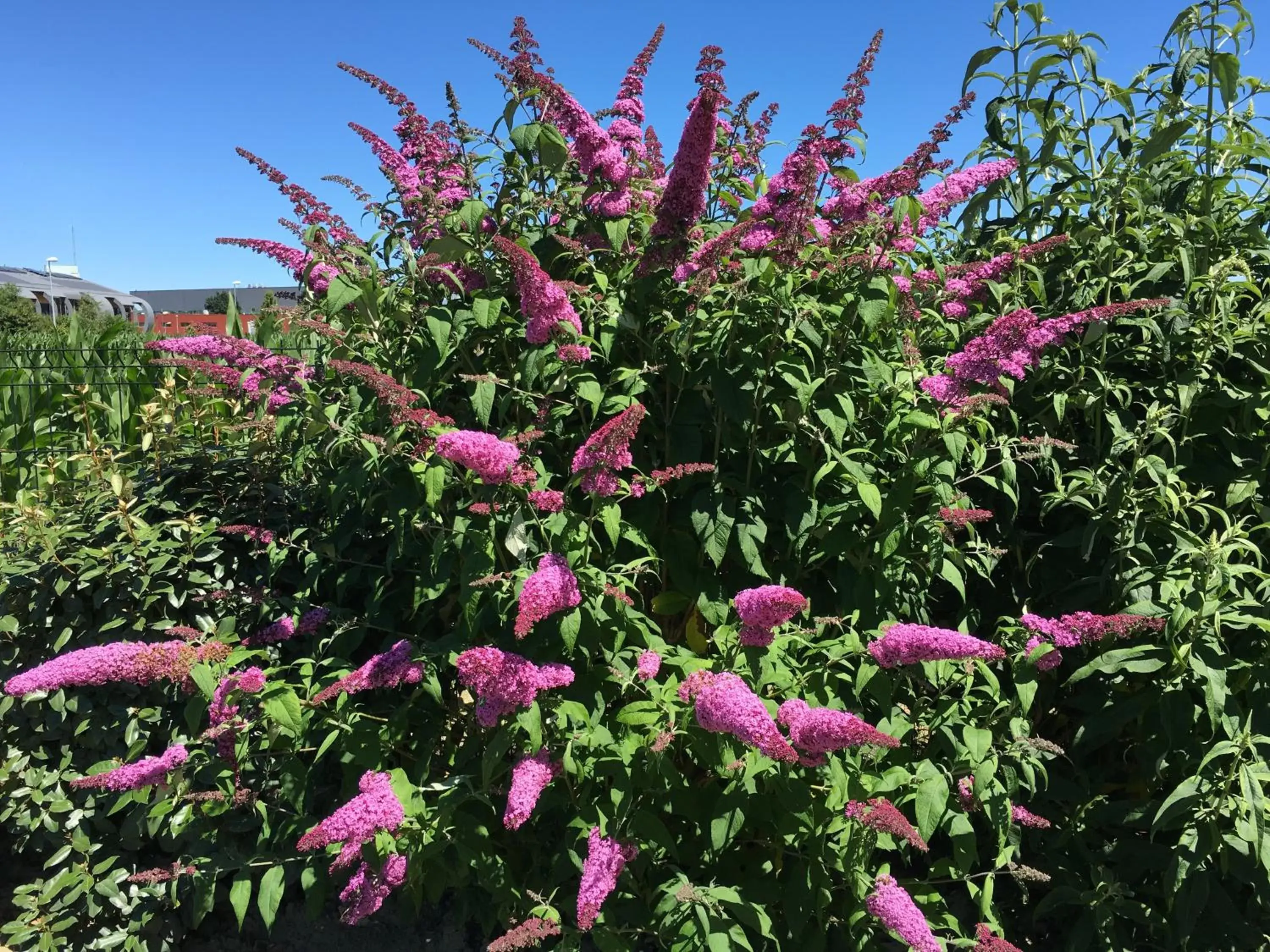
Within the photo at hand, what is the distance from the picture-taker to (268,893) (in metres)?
2.35

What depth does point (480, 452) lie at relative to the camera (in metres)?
2.04

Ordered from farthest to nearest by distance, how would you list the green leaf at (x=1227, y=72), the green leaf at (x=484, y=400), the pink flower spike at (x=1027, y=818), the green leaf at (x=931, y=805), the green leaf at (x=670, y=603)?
1. the green leaf at (x=1227, y=72)
2. the green leaf at (x=670, y=603)
3. the green leaf at (x=484, y=400)
4. the pink flower spike at (x=1027, y=818)
5. the green leaf at (x=931, y=805)

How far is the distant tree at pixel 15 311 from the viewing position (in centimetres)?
2877

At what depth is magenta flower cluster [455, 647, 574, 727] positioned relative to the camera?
6.58 ft

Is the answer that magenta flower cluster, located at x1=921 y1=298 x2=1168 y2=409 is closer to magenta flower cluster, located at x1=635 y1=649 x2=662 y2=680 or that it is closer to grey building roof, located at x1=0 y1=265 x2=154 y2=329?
magenta flower cluster, located at x1=635 y1=649 x2=662 y2=680

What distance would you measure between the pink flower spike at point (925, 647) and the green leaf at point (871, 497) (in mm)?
414

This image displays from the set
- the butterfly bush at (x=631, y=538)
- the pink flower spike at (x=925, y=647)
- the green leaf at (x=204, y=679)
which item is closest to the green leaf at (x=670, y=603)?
the butterfly bush at (x=631, y=538)

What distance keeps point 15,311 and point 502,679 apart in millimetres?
37846

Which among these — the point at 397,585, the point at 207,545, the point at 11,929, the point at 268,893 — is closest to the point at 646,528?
the point at 397,585

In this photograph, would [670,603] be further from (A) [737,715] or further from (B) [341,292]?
(B) [341,292]

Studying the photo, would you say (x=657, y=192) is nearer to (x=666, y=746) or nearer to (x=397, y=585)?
(x=397, y=585)

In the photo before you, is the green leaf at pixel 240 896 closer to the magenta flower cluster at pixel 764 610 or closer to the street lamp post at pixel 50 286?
the magenta flower cluster at pixel 764 610

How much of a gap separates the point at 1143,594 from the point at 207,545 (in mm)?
3435

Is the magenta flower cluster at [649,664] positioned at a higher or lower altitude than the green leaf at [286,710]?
higher
